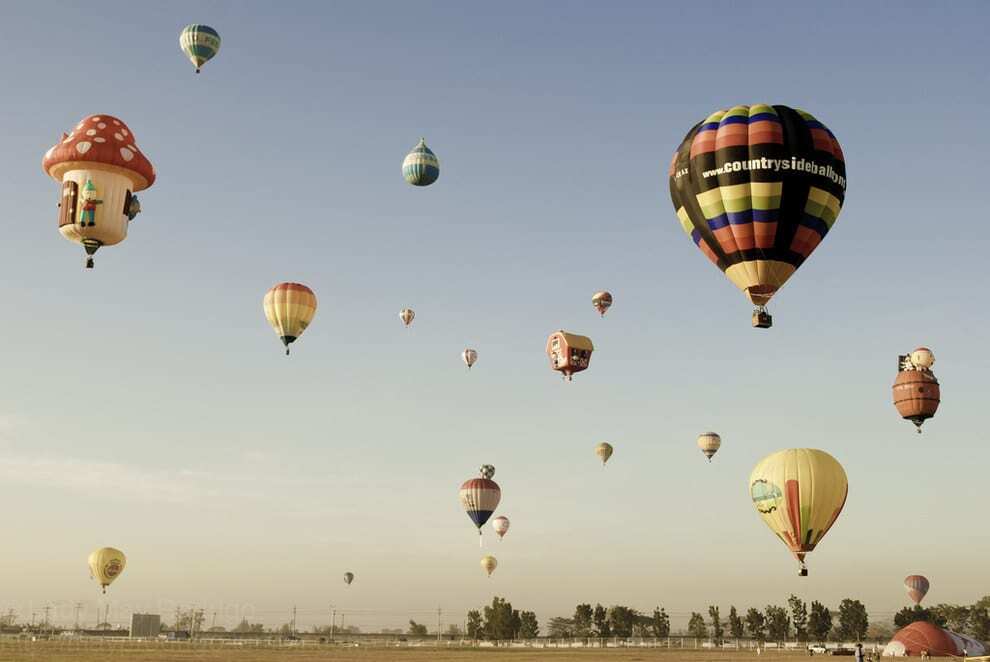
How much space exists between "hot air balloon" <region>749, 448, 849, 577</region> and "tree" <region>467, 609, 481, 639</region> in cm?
10274

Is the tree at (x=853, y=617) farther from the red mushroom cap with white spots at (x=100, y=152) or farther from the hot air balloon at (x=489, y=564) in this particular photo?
the red mushroom cap with white spots at (x=100, y=152)

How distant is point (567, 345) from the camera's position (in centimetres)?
8338

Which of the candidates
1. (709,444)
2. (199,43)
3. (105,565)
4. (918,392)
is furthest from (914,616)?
(199,43)

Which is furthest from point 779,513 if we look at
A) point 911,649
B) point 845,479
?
point 911,649

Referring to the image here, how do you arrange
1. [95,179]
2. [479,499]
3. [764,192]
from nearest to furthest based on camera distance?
1. [95,179]
2. [764,192]
3. [479,499]

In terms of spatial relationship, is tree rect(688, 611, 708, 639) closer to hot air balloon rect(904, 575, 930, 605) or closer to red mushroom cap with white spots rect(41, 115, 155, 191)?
hot air balloon rect(904, 575, 930, 605)

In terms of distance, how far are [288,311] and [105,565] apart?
51.4m

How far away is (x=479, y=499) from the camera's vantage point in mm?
92625

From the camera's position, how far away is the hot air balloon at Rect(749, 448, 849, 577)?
49.2 m

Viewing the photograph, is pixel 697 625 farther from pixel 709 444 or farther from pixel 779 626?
pixel 709 444

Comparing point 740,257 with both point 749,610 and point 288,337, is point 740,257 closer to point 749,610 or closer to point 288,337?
point 288,337

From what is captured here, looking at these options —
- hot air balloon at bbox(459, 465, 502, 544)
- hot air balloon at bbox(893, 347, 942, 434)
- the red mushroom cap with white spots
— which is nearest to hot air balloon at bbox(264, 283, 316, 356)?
the red mushroom cap with white spots

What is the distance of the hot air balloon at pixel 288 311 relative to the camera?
203 ft

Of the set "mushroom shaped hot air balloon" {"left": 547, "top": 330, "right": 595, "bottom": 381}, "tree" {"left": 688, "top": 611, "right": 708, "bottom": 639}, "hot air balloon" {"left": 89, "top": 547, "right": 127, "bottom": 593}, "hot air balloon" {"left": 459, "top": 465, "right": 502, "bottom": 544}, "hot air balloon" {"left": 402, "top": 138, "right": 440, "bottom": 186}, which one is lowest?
"tree" {"left": 688, "top": 611, "right": 708, "bottom": 639}
